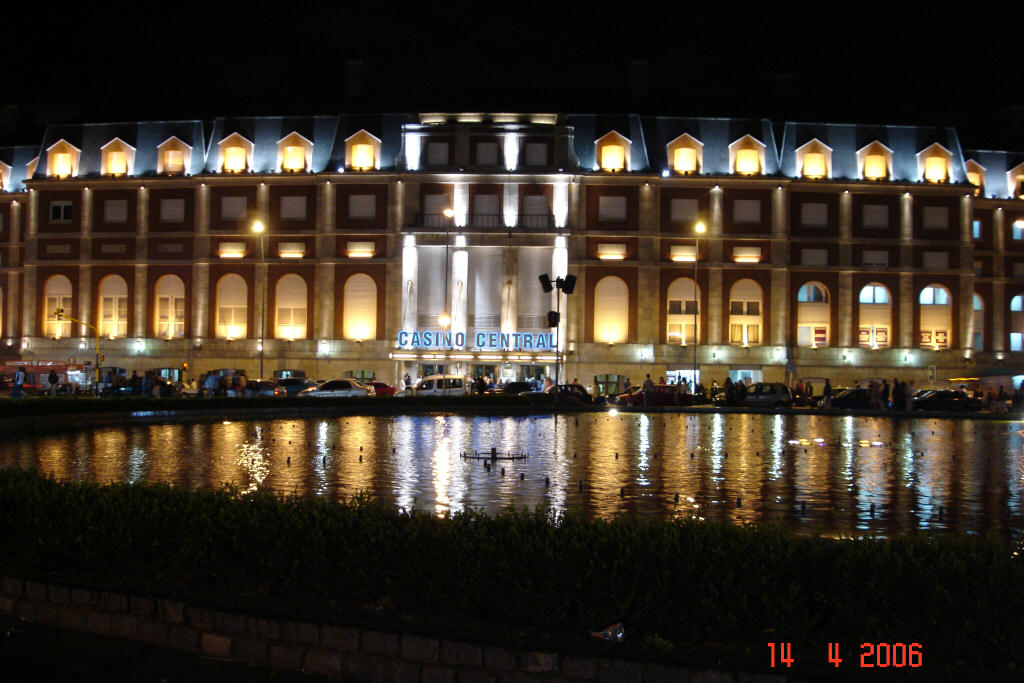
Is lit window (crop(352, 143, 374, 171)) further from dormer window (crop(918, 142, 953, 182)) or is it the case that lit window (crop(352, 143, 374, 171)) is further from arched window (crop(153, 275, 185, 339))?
dormer window (crop(918, 142, 953, 182))

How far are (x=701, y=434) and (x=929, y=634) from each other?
23.2m

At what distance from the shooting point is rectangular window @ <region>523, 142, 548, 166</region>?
198ft

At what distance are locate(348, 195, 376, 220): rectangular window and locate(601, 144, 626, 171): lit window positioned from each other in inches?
588

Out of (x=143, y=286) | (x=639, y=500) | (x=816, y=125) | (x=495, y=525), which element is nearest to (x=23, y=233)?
(x=143, y=286)

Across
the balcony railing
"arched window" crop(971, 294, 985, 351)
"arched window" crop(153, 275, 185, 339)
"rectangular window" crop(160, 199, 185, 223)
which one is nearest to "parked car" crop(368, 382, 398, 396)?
the balcony railing

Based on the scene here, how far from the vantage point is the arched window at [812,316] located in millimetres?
62344

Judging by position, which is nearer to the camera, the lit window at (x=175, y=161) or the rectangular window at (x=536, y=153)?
the rectangular window at (x=536, y=153)

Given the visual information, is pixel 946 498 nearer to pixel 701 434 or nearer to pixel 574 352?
pixel 701 434

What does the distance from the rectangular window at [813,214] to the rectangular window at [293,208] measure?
32.5 meters

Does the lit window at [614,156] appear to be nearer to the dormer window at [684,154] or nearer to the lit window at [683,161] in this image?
the dormer window at [684,154]

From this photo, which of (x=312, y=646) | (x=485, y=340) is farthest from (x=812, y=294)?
(x=312, y=646)

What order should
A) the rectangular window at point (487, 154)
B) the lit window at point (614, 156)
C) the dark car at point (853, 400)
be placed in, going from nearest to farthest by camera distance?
1. the dark car at point (853, 400)
2. the rectangular window at point (487, 154)
3. the lit window at point (614, 156)

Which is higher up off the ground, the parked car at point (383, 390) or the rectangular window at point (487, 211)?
the rectangular window at point (487, 211)

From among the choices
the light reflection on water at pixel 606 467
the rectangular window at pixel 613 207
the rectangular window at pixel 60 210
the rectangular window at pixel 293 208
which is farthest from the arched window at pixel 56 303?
the light reflection on water at pixel 606 467
